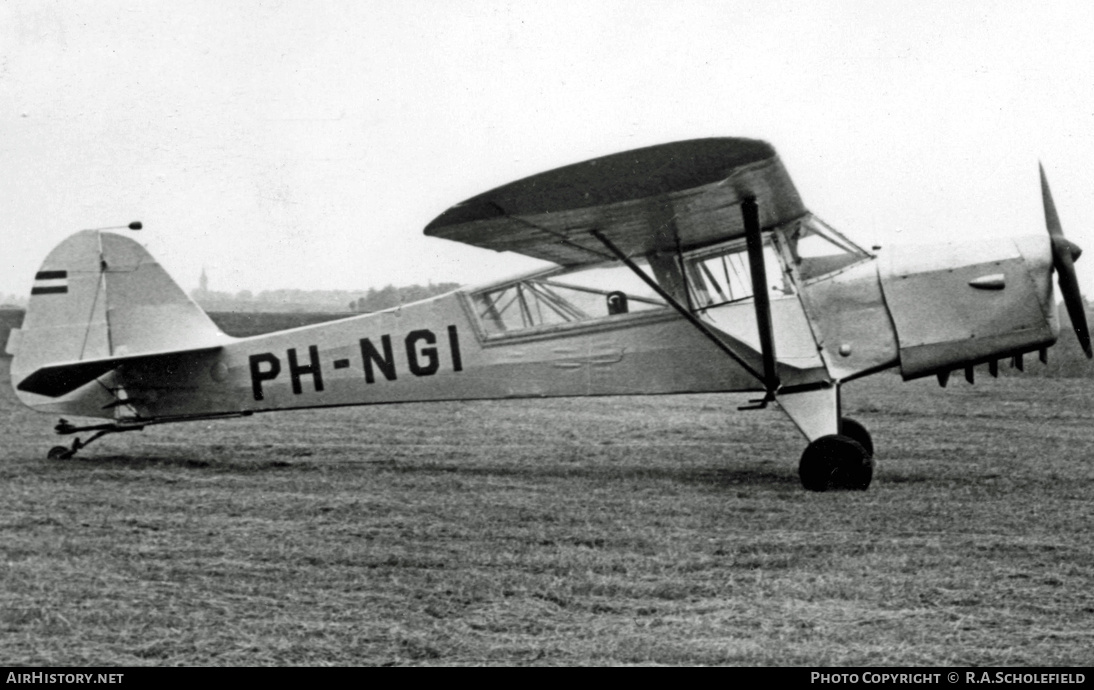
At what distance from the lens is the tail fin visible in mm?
8883

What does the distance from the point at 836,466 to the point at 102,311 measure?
20.9ft

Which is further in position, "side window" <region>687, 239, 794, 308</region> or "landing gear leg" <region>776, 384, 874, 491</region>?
"side window" <region>687, 239, 794, 308</region>

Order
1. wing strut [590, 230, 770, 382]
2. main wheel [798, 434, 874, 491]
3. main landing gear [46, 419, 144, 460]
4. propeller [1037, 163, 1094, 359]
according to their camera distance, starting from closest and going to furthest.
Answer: main wheel [798, 434, 874, 491] → propeller [1037, 163, 1094, 359] → wing strut [590, 230, 770, 382] → main landing gear [46, 419, 144, 460]

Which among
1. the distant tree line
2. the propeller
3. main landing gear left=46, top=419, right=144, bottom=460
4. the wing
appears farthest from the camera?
the distant tree line

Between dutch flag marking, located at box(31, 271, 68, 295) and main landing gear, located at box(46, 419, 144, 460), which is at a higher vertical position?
dutch flag marking, located at box(31, 271, 68, 295)

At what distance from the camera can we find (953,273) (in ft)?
23.9

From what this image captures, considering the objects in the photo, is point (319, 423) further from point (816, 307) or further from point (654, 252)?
point (816, 307)

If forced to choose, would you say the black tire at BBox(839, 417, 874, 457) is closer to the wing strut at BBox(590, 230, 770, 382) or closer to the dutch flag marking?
the wing strut at BBox(590, 230, 770, 382)

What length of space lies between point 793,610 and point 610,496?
3.02m

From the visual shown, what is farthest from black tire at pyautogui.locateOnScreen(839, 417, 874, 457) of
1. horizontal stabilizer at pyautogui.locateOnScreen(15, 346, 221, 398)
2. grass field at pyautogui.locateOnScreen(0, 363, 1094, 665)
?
horizontal stabilizer at pyautogui.locateOnScreen(15, 346, 221, 398)

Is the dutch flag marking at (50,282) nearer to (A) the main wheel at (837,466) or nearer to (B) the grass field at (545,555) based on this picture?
(B) the grass field at (545,555)

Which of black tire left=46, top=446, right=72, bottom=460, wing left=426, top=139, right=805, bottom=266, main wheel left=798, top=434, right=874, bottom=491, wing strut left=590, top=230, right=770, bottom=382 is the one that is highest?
wing left=426, top=139, right=805, bottom=266

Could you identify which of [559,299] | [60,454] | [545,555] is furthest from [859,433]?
[60,454]

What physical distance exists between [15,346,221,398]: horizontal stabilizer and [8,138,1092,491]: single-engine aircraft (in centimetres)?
2
